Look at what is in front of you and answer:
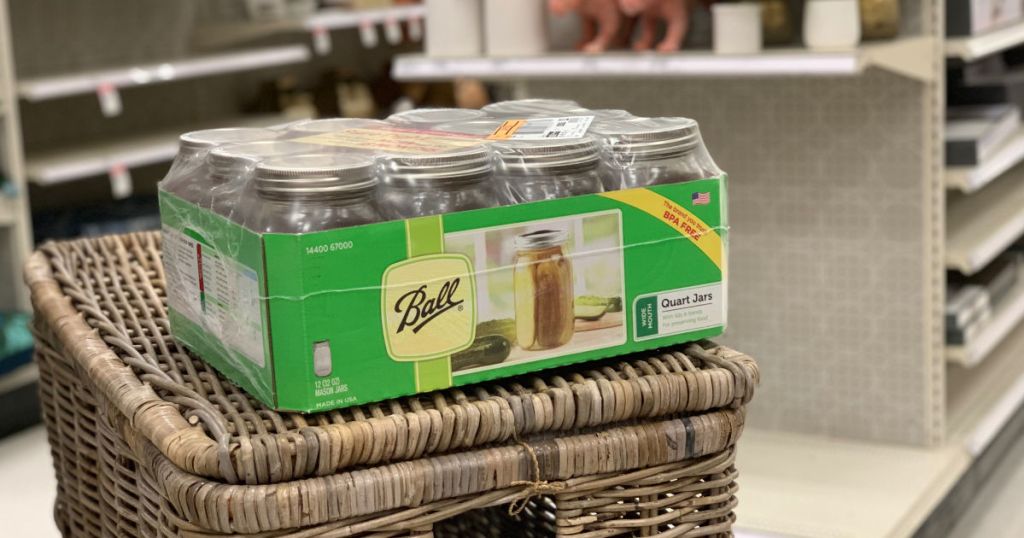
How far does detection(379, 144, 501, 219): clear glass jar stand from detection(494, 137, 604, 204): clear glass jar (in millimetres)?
34

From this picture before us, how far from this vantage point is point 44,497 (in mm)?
2734

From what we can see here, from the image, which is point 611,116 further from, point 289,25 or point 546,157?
point 289,25

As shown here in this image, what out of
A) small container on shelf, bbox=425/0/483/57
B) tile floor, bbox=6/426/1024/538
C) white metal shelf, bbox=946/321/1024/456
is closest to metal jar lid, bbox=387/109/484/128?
tile floor, bbox=6/426/1024/538

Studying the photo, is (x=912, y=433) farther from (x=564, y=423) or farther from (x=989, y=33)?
(x=564, y=423)

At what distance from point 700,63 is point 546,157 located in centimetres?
145

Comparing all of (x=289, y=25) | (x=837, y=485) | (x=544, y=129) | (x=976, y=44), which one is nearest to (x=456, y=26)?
(x=976, y=44)

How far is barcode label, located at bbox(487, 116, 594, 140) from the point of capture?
1088mm

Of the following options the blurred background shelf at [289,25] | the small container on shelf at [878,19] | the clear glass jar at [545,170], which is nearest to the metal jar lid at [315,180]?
the clear glass jar at [545,170]

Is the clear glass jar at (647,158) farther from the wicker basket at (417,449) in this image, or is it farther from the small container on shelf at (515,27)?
the small container on shelf at (515,27)

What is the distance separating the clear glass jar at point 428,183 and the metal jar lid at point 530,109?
26cm

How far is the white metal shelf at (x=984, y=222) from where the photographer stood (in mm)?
2650

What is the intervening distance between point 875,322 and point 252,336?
199 centimetres

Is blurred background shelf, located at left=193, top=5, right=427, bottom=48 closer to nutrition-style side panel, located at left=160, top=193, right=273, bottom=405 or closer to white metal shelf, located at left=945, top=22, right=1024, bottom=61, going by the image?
white metal shelf, located at left=945, top=22, right=1024, bottom=61

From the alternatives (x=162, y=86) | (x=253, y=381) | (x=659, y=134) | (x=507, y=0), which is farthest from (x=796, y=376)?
→ (x=162, y=86)
